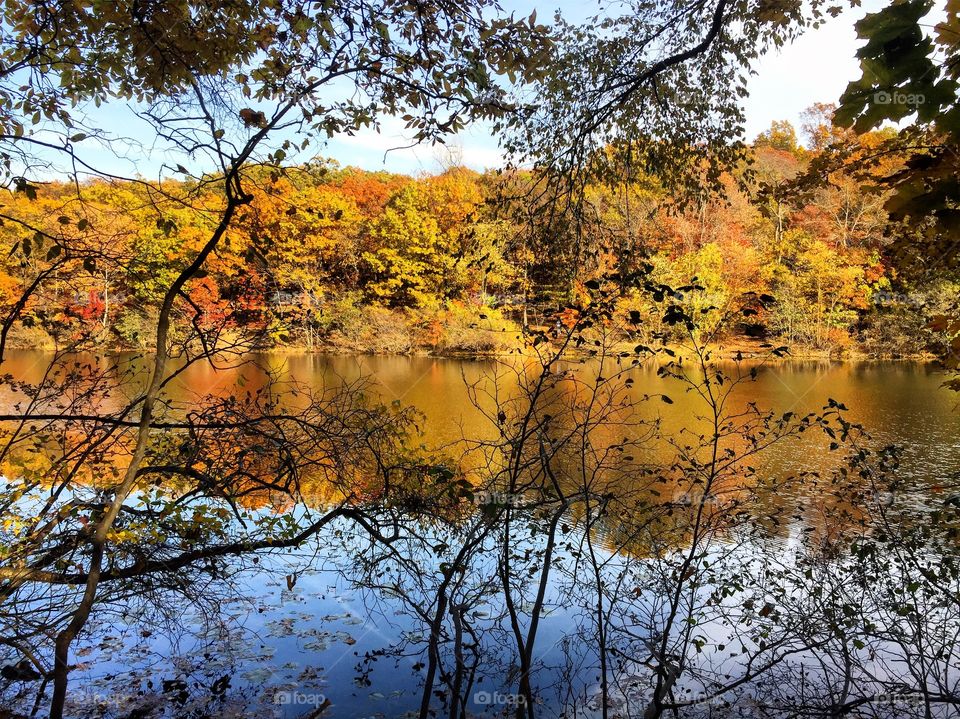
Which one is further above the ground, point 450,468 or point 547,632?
point 450,468

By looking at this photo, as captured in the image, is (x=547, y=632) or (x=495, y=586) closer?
(x=495, y=586)

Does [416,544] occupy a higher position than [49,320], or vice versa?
[49,320]

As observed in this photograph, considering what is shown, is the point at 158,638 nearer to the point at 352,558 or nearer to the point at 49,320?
Answer: the point at 352,558

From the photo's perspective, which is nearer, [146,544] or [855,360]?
[146,544]

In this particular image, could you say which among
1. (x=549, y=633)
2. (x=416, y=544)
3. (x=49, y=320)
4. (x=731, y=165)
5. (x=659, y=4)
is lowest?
(x=549, y=633)

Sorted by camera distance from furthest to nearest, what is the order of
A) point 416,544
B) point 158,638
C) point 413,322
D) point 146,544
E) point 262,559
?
point 413,322 < point 262,559 < point 416,544 < point 158,638 < point 146,544

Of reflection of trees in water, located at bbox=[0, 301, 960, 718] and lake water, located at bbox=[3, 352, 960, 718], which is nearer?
reflection of trees in water, located at bbox=[0, 301, 960, 718]

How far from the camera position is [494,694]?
383 cm

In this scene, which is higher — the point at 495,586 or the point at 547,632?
the point at 495,586

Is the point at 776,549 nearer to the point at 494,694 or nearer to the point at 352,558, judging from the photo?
the point at 494,694

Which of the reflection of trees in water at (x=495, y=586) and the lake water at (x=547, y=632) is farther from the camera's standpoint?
the lake water at (x=547, y=632)

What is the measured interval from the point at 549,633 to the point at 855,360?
70.1ft

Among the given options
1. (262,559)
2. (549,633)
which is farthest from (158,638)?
(549,633)

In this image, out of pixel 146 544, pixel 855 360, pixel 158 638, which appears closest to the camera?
pixel 146 544
